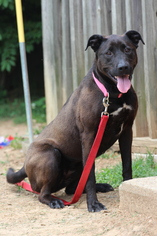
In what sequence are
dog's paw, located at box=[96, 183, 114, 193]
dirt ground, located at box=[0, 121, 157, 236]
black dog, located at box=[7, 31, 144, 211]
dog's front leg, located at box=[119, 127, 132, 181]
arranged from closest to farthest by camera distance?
dirt ground, located at box=[0, 121, 157, 236]
black dog, located at box=[7, 31, 144, 211]
dog's front leg, located at box=[119, 127, 132, 181]
dog's paw, located at box=[96, 183, 114, 193]

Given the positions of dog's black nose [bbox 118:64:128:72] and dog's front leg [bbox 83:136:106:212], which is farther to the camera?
dog's front leg [bbox 83:136:106:212]

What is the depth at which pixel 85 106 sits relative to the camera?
4344mm

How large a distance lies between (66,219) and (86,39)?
329cm

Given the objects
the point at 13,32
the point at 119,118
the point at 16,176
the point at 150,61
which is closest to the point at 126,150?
the point at 119,118

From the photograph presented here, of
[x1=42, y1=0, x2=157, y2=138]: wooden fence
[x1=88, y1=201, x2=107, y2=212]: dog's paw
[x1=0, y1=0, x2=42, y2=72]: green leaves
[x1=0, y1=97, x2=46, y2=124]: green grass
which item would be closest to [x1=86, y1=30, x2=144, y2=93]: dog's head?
[x1=88, y1=201, x2=107, y2=212]: dog's paw

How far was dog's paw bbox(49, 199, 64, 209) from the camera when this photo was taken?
4457mm

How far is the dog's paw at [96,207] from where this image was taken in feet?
13.8

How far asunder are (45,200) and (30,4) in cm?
685

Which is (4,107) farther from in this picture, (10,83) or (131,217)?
(131,217)

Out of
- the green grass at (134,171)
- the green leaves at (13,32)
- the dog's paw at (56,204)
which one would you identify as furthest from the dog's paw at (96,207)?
the green leaves at (13,32)

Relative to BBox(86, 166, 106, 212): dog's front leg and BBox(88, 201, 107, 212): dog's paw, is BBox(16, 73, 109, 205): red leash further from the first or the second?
BBox(88, 201, 107, 212): dog's paw

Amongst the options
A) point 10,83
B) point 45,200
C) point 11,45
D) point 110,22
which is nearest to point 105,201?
point 45,200

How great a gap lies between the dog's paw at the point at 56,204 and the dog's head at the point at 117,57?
1.31 meters

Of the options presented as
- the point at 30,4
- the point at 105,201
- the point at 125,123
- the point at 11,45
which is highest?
the point at 30,4
